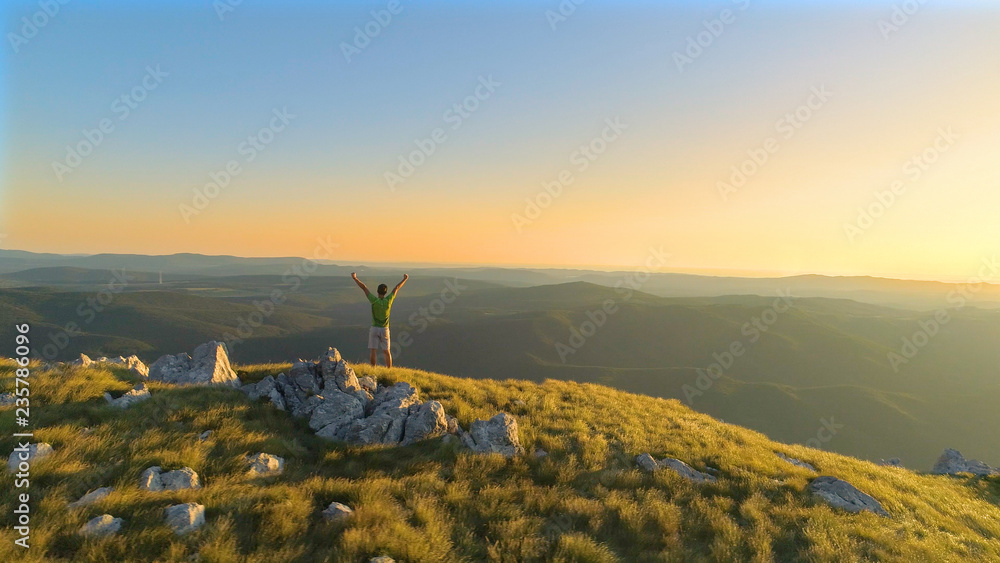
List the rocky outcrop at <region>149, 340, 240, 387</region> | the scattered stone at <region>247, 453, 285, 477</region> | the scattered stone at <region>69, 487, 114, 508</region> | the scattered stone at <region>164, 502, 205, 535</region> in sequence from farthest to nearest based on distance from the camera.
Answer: the rocky outcrop at <region>149, 340, 240, 387</region> → the scattered stone at <region>247, 453, 285, 477</region> → the scattered stone at <region>69, 487, 114, 508</region> → the scattered stone at <region>164, 502, 205, 535</region>

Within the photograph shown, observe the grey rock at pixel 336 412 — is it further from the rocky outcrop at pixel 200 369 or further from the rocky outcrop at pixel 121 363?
the rocky outcrop at pixel 121 363

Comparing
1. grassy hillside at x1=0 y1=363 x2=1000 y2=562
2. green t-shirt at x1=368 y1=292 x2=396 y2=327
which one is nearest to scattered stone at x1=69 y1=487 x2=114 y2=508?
grassy hillside at x1=0 y1=363 x2=1000 y2=562

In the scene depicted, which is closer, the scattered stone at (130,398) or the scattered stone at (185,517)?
the scattered stone at (185,517)

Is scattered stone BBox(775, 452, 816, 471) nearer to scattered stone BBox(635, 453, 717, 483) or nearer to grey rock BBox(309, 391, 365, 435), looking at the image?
scattered stone BBox(635, 453, 717, 483)

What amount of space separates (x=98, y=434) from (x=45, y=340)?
19032 cm

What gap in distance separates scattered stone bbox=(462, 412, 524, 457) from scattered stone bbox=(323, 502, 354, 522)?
13.6 feet

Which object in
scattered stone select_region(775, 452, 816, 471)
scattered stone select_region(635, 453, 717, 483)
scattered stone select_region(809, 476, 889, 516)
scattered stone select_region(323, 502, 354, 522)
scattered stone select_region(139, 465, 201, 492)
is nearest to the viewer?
scattered stone select_region(323, 502, 354, 522)

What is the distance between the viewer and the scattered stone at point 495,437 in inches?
407

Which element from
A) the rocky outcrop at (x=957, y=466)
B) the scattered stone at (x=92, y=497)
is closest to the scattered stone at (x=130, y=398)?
the scattered stone at (x=92, y=497)

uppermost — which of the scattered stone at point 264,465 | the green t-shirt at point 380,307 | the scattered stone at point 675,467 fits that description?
the green t-shirt at point 380,307

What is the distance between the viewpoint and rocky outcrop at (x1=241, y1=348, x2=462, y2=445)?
34.0 ft

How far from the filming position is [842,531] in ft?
27.4

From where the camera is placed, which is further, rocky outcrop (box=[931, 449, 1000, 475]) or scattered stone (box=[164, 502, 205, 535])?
rocky outcrop (box=[931, 449, 1000, 475])

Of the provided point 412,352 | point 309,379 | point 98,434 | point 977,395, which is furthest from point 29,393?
point 977,395
